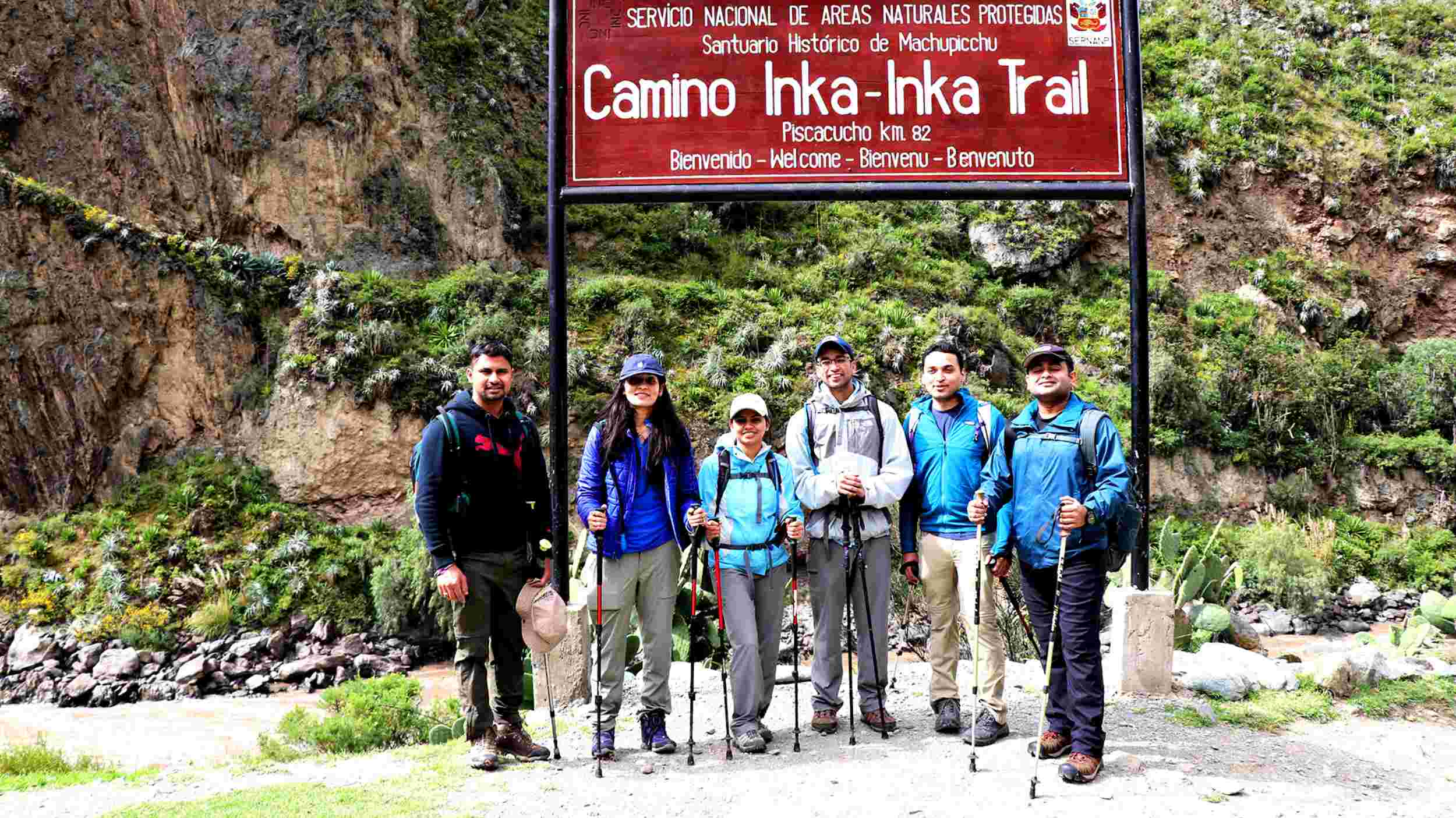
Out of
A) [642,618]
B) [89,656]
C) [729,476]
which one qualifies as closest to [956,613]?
[729,476]

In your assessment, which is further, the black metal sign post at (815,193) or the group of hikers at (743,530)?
the black metal sign post at (815,193)

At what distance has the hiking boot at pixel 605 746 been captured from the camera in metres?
4.55

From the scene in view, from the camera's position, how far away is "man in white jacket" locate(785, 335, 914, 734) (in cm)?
475

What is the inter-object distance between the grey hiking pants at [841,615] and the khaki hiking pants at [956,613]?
0.25 meters

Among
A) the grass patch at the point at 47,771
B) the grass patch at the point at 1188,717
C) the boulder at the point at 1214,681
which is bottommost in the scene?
the grass patch at the point at 47,771

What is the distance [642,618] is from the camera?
4773mm

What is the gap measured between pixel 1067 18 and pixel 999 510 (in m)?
3.44

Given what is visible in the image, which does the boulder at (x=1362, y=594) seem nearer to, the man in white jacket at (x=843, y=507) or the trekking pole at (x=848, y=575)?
the man in white jacket at (x=843, y=507)

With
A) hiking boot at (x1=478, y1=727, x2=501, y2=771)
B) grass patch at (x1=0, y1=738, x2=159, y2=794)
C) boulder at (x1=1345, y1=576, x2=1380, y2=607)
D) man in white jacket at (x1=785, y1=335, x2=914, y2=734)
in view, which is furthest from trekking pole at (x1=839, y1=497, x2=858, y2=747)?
boulder at (x1=1345, y1=576, x2=1380, y2=607)

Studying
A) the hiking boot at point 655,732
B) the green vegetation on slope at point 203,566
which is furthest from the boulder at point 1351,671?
the green vegetation on slope at point 203,566

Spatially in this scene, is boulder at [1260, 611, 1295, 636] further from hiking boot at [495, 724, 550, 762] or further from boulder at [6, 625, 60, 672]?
boulder at [6, 625, 60, 672]

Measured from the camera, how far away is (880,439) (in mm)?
4820

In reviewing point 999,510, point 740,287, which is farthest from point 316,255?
point 999,510

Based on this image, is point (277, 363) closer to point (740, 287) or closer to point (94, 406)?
point (94, 406)
